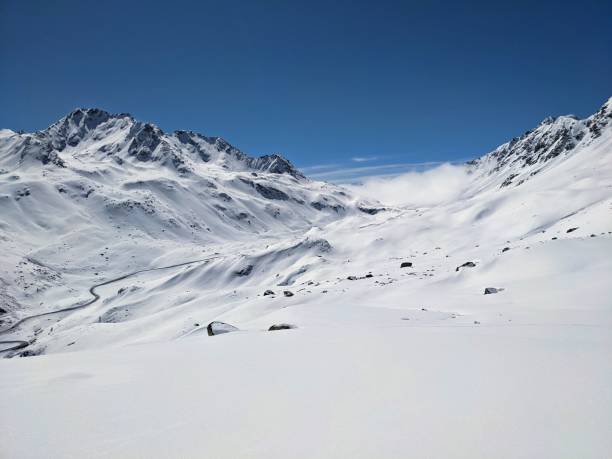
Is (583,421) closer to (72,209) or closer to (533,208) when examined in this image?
(533,208)

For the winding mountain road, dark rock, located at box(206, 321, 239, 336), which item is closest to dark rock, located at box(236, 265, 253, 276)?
the winding mountain road

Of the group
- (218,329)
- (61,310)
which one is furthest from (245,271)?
(218,329)

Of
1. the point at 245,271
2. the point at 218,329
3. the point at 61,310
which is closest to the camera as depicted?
the point at 218,329

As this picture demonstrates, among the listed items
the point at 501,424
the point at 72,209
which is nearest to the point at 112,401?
the point at 501,424

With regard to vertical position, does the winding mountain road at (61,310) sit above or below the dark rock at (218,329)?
above

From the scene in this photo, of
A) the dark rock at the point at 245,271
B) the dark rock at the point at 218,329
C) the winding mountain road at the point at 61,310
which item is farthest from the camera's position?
the dark rock at the point at 245,271

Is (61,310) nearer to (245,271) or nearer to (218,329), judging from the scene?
(245,271)

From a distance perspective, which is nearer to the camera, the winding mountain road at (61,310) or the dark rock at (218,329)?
the dark rock at (218,329)

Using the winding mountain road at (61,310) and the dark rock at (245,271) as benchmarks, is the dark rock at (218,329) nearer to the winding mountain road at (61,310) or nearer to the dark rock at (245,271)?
the winding mountain road at (61,310)

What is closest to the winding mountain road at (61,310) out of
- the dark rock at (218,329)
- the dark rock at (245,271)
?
the dark rock at (245,271)

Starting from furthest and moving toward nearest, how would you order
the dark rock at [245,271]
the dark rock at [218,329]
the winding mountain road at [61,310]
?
the dark rock at [245,271], the winding mountain road at [61,310], the dark rock at [218,329]

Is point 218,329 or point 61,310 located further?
point 61,310

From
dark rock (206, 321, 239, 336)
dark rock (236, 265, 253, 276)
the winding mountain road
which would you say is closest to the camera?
dark rock (206, 321, 239, 336)

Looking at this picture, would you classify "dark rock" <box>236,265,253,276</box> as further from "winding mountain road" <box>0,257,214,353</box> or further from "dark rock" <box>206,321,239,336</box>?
"dark rock" <box>206,321,239,336</box>
